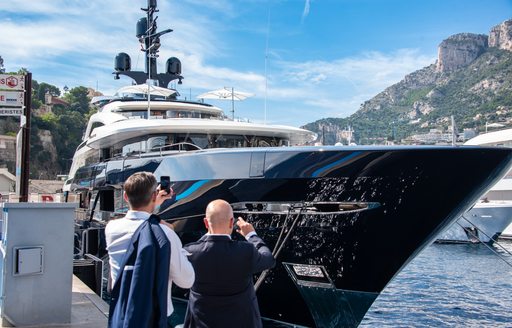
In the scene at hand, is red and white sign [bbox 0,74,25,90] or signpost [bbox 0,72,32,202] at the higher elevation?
red and white sign [bbox 0,74,25,90]

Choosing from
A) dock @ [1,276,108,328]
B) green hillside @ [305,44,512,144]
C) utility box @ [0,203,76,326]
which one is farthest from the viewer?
green hillside @ [305,44,512,144]

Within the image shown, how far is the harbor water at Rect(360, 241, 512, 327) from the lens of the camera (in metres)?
10.2

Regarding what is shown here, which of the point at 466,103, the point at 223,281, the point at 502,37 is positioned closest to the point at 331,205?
the point at 223,281

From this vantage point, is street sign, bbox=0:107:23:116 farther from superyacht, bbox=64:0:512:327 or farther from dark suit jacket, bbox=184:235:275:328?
dark suit jacket, bbox=184:235:275:328

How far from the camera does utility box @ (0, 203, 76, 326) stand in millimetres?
4672

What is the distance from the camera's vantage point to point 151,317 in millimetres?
2645

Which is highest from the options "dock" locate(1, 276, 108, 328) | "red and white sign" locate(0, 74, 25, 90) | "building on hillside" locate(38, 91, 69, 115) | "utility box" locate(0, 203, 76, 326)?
"building on hillside" locate(38, 91, 69, 115)

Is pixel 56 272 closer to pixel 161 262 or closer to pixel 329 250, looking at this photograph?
pixel 161 262

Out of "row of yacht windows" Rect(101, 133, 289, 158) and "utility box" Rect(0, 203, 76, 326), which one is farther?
"row of yacht windows" Rect(101, 133, 289, 158)

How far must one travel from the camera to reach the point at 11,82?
9.25 meters

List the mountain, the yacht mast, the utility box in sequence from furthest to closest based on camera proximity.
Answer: the mountain
the yacht mast
the utility box

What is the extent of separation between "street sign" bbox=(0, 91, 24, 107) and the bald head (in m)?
7.47

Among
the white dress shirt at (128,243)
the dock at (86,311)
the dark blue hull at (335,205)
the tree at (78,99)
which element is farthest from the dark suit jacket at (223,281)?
the tree at (78,99)

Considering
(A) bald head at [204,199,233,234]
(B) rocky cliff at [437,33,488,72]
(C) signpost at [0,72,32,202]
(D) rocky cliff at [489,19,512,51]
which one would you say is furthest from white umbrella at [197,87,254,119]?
(B) rocky cliff at [437,33,488,72]
